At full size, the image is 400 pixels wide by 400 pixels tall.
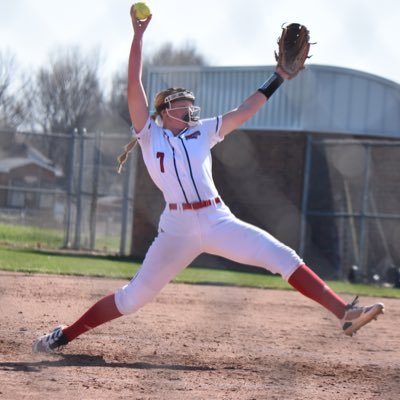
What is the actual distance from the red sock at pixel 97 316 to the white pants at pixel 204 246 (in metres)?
0.20

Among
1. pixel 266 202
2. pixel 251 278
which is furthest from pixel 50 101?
pixel 251 278

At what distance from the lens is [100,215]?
21.9 m

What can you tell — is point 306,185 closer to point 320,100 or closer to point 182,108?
point 320,100

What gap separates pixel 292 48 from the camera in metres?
5.68

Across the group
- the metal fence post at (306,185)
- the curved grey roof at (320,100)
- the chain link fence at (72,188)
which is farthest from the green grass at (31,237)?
the metal fence post at (306,185)

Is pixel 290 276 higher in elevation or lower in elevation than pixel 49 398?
higher

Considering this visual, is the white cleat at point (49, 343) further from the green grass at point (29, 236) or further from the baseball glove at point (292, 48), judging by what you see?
the green grass at point (29, 236)

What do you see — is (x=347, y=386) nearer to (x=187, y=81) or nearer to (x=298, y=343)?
(x=298, y=343)

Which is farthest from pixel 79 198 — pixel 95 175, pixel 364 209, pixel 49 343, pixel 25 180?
pixel 49 343

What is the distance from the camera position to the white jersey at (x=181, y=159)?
5.25m

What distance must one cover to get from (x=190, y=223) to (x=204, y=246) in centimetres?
17

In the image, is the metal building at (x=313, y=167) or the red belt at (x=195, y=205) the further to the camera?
the metal building at (x=313, y=167)

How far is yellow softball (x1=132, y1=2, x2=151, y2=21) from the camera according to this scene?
544 centimetres

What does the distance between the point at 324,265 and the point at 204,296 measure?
22.9 ft
